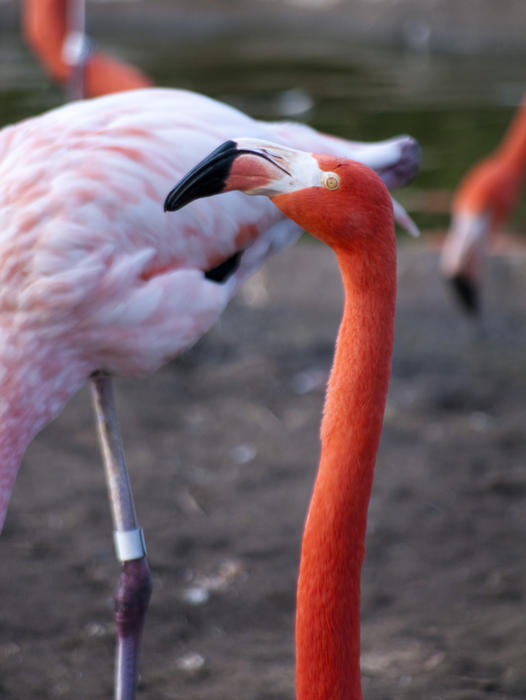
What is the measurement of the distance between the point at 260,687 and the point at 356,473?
106 centimetres

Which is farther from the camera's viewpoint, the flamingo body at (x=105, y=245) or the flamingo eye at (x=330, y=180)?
the flamingo body at (x=105, y=245)

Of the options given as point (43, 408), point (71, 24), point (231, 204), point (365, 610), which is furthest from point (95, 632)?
point (71, 24)

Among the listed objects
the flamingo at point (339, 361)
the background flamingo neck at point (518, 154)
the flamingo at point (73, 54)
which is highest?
the flamingo at point (73, 54)

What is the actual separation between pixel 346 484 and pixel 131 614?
87 cm

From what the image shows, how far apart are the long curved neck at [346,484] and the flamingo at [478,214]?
3.10 metres

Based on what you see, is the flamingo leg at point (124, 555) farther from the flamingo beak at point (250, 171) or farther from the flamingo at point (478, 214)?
the flamingo at point (478, 214)

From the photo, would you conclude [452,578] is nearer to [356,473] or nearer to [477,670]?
[477,670]

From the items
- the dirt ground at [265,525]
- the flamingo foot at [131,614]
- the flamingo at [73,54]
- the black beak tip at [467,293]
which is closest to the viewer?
the flamingo foot at [131,614]

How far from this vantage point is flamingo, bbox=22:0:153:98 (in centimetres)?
485

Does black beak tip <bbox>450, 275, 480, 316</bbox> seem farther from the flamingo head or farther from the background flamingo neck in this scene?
the flamingo head

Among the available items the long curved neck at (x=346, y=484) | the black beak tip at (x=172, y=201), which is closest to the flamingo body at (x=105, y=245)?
the black beak tip at (x=172, y=201)

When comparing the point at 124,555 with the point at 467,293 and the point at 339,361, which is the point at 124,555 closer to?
the point at 339,361

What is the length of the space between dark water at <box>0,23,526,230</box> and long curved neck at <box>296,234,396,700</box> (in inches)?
193

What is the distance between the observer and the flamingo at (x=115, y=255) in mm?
1869
